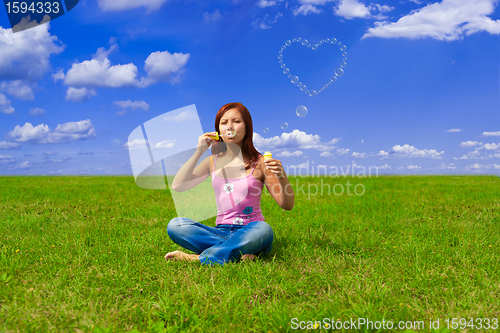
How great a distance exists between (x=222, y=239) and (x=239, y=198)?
18.8 inches

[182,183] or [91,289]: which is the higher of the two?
[182,183]

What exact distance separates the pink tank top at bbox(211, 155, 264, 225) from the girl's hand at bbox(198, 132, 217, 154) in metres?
0.41

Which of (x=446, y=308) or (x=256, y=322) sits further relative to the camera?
(x=446, y=308)

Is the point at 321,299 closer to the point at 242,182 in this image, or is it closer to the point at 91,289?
the point at 242,182

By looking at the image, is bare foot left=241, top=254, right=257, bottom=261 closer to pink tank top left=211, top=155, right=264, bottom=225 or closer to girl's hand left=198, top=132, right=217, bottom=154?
pink tank top left=211, top=155, right=264, bottom=225

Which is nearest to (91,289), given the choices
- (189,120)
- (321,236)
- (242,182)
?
(242,182)

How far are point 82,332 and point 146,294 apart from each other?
657mm

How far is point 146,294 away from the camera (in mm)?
2783

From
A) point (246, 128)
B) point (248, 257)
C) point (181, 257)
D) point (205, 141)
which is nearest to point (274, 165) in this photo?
point (246, 128)

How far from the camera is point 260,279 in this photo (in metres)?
2.90

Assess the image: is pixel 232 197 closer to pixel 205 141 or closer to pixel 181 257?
pixel 205 141

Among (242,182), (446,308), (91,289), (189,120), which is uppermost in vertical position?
(189,120)

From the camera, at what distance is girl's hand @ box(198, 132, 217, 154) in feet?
11.1

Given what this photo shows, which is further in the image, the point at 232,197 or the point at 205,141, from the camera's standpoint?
the point at 232,197
